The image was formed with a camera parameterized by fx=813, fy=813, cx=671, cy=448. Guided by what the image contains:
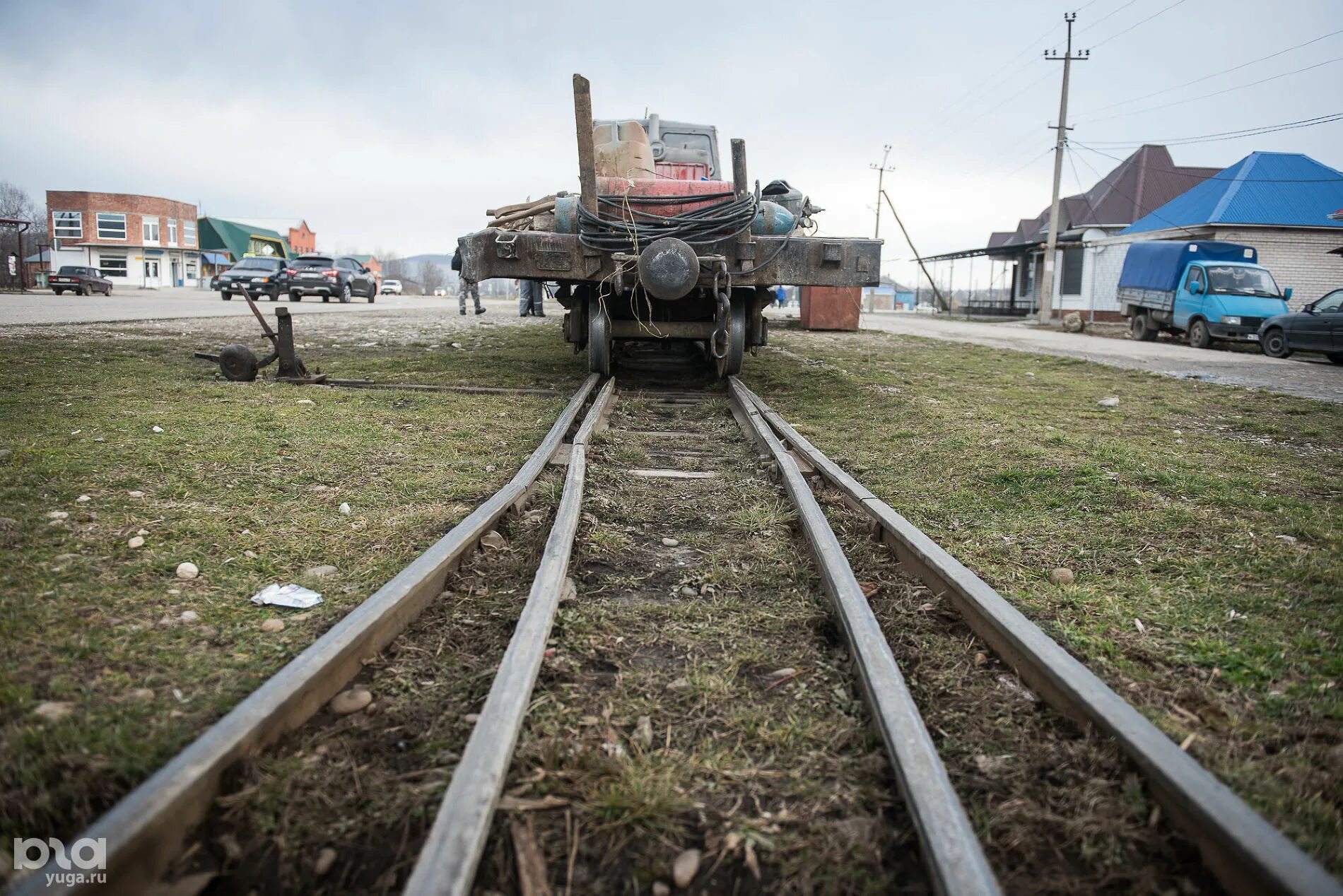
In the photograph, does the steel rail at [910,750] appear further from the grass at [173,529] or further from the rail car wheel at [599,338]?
the rail car wheel at [599,338]

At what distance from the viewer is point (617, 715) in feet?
6.85

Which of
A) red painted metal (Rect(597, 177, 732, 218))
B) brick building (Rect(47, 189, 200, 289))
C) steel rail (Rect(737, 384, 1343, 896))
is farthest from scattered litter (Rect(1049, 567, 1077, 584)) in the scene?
brick building (Rect(47, 189, 200, 289))

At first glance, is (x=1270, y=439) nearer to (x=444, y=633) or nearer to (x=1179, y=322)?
(x=444, y=633)

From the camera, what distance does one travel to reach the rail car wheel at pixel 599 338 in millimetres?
7531

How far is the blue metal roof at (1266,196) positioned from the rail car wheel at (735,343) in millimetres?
25496

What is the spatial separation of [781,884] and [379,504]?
9.00ft

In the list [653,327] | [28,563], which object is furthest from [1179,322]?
[28,563]

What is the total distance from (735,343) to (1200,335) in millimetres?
15245

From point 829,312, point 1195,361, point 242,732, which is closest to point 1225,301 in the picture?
point 1195,361

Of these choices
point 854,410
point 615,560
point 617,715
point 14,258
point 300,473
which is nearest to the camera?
point 617,715

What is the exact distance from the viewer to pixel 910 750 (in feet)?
5.87

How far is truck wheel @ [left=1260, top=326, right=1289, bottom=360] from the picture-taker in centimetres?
1523

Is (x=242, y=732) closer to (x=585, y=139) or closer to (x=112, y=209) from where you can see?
(x=585, y=139)

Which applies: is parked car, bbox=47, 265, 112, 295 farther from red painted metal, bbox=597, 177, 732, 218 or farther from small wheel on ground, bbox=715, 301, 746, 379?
small wheel on ground, bbox=715, 301, 746, 379
